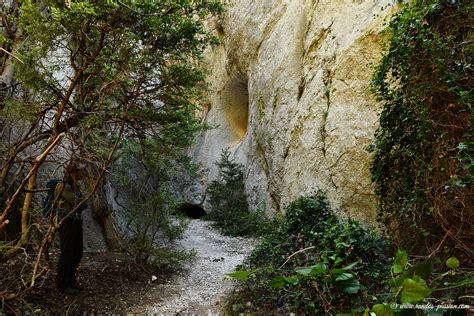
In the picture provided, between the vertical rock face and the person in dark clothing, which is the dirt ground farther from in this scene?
the vertical rock face

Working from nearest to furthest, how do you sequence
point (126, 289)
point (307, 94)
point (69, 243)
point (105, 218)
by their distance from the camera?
point (69, 243) → point (126, 289) → point (105, 218) → point (307, 94)

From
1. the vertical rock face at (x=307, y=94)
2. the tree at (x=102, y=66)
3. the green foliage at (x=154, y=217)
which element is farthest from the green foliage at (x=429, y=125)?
the green foliage at (x=154, y=217)

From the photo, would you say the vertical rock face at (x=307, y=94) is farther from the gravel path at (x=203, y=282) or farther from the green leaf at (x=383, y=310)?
the green leaf at (x=383, y=310)

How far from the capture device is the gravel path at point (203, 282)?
175 inches

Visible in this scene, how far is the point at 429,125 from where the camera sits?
11.6 feet

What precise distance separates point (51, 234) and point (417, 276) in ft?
11.7

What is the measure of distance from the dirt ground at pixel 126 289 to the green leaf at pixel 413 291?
3.89 metres

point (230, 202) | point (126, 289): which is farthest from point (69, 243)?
point (230, 202)

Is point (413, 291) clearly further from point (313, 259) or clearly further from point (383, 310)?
point (313, 259)

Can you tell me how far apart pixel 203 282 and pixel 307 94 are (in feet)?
15.8

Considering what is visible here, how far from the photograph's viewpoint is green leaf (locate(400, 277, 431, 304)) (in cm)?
62

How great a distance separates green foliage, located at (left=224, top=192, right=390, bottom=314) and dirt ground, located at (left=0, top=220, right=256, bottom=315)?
784mm

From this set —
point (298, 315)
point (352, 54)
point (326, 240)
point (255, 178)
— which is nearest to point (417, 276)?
point (298, 315)

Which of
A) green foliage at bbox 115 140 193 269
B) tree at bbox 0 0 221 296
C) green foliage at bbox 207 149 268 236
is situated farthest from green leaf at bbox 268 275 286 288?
green foliage at bbox 207 149 268 236
